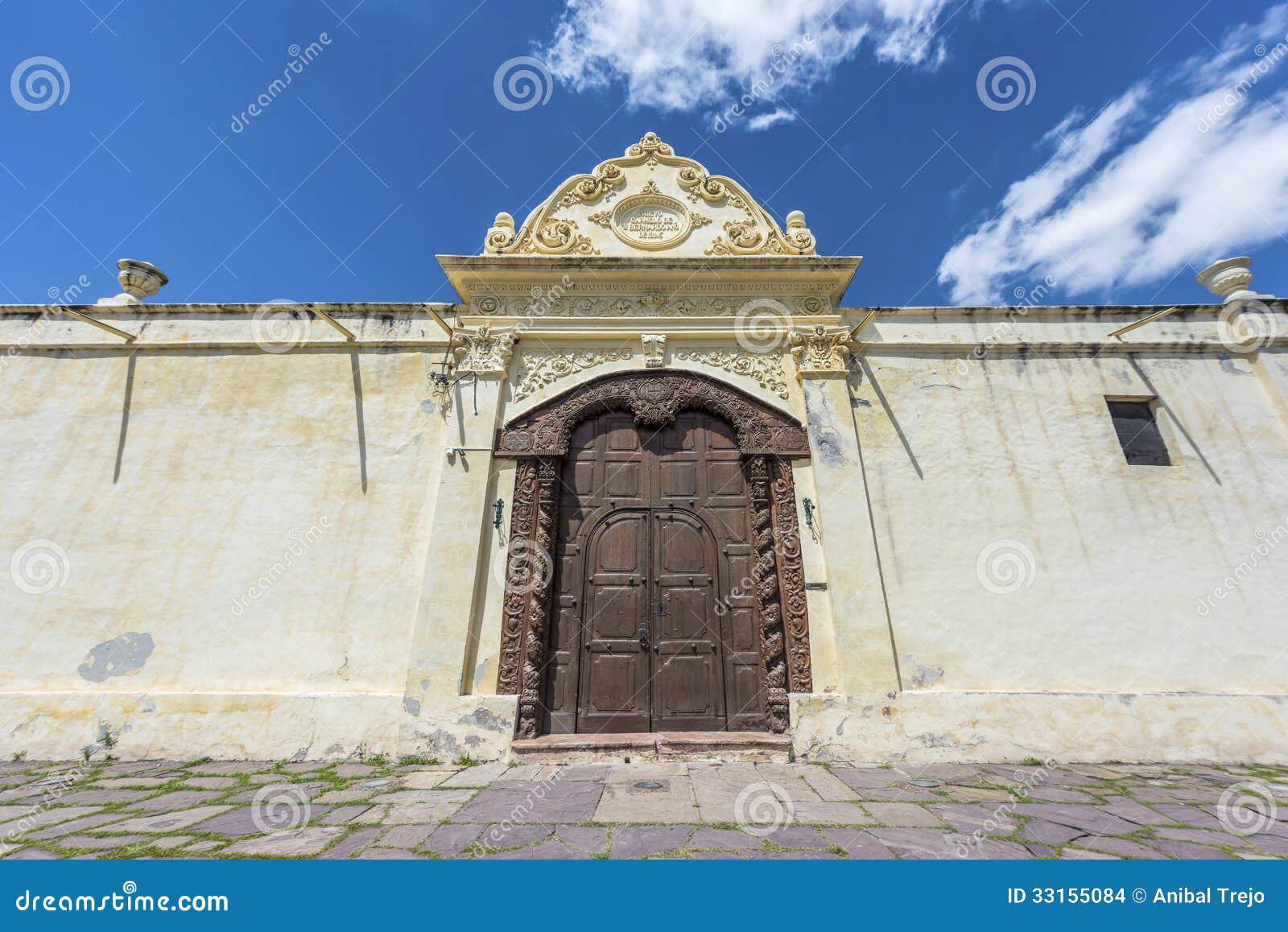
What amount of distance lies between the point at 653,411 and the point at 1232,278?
7.87 metres

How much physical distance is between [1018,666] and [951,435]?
254 cm

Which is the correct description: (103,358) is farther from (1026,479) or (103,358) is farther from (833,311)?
(1026,479)

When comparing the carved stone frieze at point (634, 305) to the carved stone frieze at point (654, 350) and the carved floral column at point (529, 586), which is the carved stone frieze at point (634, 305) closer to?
the carved stone frieze at point (654, 350)

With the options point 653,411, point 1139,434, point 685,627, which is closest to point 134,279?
point 653,411

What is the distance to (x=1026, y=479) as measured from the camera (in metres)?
6.34

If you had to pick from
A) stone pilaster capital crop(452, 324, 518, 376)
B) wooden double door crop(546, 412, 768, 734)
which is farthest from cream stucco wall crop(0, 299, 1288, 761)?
wooden double door crop(546, 412, 768, 734)

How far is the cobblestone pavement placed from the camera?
2.83m

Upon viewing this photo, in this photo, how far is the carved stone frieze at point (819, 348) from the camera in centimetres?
662

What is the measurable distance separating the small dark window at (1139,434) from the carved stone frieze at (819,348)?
10.9 ft

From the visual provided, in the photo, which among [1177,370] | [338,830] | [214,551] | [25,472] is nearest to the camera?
[338,830]

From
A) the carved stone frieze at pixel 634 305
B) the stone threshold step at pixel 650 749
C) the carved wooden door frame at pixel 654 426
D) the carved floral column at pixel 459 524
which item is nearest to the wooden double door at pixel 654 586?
the carved wooden door frame at pixel 654 426

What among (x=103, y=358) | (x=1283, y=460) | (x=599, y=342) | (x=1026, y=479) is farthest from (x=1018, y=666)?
(x=103, y=358)

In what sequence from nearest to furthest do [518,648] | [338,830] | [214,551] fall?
1. [338,830]
2. [518,648]
3. [214,551]

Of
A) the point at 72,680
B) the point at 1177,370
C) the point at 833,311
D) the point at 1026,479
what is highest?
the point at 833,311
